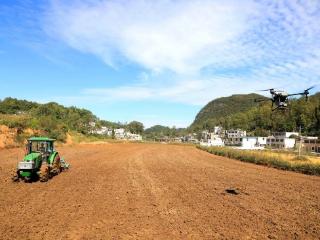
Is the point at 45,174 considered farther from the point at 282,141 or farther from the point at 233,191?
the point at 282,141

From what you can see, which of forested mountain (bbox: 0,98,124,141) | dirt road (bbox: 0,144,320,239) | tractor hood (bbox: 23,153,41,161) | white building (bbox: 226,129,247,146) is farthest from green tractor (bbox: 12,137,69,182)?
white building (bbox: 226,129,247,146)

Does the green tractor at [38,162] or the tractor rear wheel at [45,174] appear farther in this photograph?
the tractor rear wheel at [45,174]

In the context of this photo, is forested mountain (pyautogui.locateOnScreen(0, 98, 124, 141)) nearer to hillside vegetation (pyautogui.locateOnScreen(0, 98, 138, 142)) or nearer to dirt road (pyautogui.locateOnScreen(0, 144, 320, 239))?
hillside vegetation (pyautogui.locateOnScreen(0, 98, 138, 142))

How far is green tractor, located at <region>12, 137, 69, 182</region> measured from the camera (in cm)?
1771

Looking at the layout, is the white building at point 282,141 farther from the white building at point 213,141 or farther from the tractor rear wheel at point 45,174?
the tractor rear wheel at point 45,174

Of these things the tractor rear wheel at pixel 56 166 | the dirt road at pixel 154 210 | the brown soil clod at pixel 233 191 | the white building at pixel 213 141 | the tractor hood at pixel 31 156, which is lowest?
the dirt road at pixel 154 210

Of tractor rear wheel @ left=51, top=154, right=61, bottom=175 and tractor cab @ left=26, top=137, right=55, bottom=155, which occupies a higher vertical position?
tractor cab @ left=26, top=137, right=55, bottom=155

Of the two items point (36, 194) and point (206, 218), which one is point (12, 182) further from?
point (206, 218)

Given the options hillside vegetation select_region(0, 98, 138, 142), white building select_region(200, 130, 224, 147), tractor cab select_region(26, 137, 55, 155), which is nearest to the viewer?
tractor cab select_region(26, 137, 55, 155)

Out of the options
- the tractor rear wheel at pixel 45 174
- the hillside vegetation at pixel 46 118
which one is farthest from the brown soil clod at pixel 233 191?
the hillside vegetation at pixel 46 118

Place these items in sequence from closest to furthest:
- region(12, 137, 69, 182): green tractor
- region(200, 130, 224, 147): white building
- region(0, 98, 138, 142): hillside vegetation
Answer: region(12, 137, 69, 182): green tractor
region(0, 98, 138, 142): hillside vegetation
region(200, 130, 224, 147): white building

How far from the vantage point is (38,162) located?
18484 mm

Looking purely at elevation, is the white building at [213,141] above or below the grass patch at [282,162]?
above

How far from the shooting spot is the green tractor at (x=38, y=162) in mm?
17711
